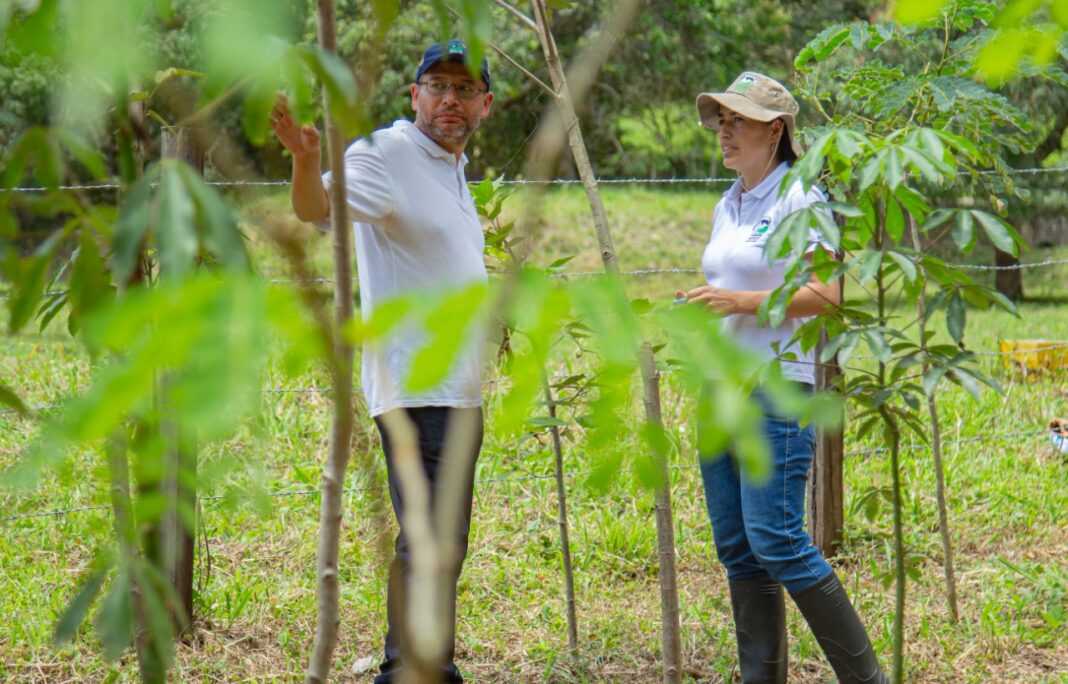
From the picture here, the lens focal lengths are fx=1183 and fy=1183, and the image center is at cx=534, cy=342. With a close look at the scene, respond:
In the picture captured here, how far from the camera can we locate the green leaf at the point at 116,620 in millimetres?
951

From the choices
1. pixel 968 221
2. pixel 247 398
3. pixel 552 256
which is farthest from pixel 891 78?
pixel 552 256

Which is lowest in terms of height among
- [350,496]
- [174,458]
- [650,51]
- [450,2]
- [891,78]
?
[350,496]

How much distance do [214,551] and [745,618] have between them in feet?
6.64

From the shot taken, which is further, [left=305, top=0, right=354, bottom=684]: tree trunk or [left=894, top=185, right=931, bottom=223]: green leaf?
[left=894, top=185, right=931, bottom=223]: green leaf

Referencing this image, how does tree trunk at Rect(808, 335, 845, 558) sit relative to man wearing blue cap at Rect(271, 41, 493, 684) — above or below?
below

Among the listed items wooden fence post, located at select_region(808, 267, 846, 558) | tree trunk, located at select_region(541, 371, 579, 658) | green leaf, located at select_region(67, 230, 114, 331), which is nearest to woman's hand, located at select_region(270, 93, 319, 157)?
green leaf, located at select_region(67, 230, 114, 331)

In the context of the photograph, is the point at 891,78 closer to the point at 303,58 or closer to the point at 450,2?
the point at 450,2

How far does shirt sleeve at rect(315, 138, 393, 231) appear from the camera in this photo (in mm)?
2396

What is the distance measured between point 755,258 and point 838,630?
2.89 ft

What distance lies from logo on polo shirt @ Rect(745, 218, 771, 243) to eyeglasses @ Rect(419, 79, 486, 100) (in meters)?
0.70

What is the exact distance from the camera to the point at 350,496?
14.5 ft

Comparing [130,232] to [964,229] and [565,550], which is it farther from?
[565,550]

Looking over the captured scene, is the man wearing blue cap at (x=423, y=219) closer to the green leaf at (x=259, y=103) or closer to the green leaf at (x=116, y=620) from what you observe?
the green leaf at (x=116, y=620)

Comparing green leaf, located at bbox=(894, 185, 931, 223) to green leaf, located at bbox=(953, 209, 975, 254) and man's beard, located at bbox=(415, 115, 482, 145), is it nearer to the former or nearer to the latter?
green leaf, located at bbox=(953, 209, 975, 254)
